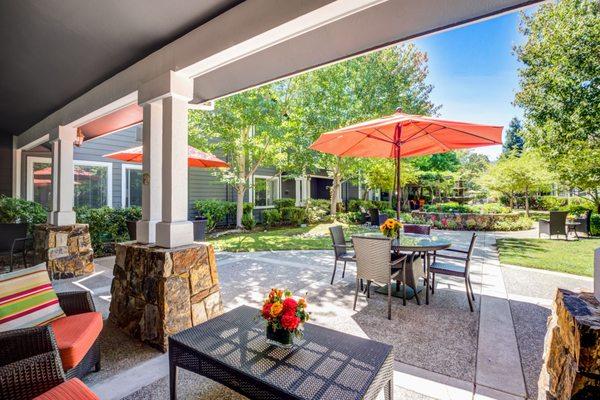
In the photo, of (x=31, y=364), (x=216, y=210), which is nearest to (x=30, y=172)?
(x=216, y=210)

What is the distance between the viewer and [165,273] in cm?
290

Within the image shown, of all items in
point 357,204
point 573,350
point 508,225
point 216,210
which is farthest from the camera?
point 357,204

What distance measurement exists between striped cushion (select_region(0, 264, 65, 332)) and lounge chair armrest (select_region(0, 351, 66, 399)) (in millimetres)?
839

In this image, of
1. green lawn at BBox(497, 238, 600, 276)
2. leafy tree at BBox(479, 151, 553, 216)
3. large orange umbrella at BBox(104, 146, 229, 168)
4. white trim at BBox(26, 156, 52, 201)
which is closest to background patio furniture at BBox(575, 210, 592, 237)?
green lawn at BBox(497, 238, 600, 276)

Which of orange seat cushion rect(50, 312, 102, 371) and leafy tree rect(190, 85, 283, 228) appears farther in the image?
leafy tree rect(190, 85, 283, 228)

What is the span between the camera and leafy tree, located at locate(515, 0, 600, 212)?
9.65 meters

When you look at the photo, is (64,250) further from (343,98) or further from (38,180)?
(343,98)

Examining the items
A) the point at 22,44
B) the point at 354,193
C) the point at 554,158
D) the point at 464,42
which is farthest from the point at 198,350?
the point at 354,193

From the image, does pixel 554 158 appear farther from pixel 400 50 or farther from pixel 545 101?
pixel 400 50

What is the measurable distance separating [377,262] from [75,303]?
315 cm

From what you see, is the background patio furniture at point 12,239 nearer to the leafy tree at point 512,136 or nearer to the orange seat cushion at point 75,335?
the orange seat cushion at point 75,335

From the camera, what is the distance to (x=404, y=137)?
16.6 feet

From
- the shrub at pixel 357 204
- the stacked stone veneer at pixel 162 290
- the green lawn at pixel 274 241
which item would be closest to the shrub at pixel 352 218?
the shrub at pixel 357 204

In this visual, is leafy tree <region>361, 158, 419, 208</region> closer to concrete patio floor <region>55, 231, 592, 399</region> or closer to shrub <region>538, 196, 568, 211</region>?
concrete patio floor <region>55, 231, 592, 399</region>
